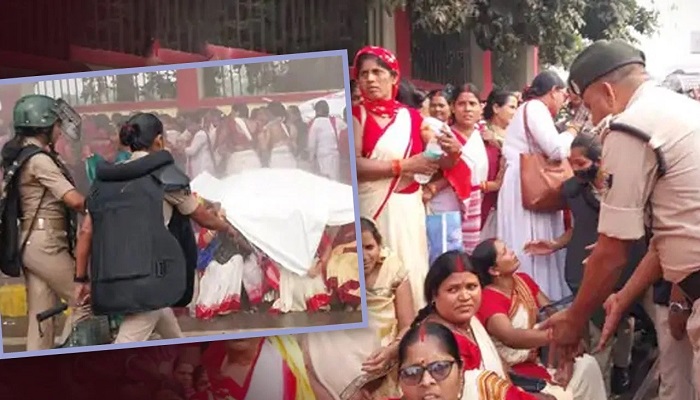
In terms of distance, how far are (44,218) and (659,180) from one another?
5.18 ft

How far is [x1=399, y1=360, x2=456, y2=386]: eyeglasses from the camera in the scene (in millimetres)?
2838

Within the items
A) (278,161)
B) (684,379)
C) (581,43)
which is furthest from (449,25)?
(684,379)

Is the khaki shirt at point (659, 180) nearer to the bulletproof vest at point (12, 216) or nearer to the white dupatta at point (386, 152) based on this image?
the white dupatta at point (386, 152)

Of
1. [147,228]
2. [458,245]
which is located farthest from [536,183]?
[147,228]

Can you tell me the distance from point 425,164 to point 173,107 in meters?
0.67

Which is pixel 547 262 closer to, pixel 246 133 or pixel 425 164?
pixel 425 164

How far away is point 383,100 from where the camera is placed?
282 cm

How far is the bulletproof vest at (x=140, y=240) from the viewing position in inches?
110

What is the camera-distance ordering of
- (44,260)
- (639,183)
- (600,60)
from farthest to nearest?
(44,260) → (600,60) → (639,183)

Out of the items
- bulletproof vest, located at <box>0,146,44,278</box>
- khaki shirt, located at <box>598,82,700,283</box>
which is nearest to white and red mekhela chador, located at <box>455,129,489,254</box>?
khaki shirt, located at <box>598,82,700,283</box>

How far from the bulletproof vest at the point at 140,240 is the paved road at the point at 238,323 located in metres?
0.08

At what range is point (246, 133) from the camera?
2.79 meters

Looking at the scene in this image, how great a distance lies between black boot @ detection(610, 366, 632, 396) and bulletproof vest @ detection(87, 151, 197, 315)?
1.15 meters

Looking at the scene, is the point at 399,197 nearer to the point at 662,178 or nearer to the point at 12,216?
the point at 662,178
